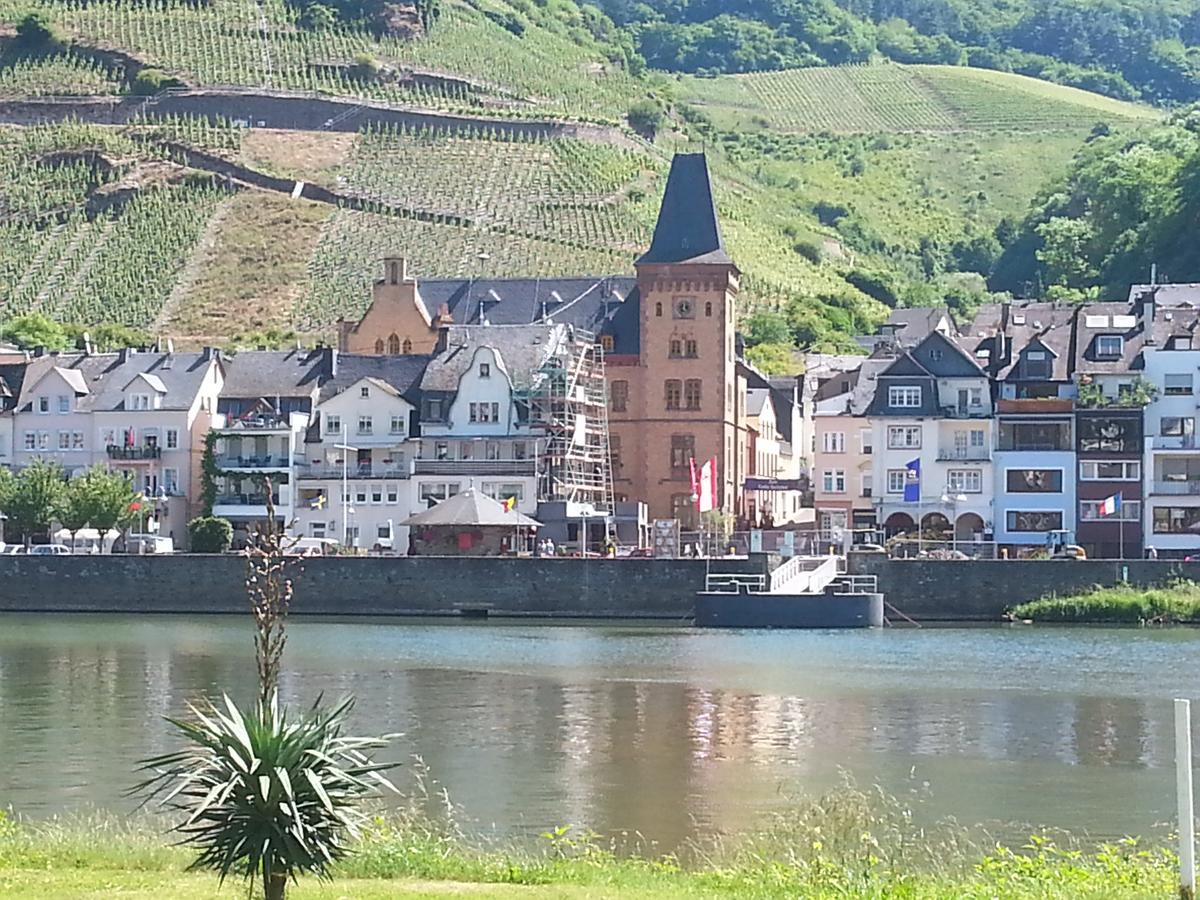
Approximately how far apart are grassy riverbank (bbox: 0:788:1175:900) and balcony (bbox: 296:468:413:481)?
67.0 m

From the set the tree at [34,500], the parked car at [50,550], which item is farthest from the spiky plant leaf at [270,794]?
the tree at [34,500]

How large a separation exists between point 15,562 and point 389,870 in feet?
220

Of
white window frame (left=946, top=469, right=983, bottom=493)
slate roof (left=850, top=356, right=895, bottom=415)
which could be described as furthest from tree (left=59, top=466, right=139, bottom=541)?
white window frame (left=946, top=469, right=983, bottom=493)

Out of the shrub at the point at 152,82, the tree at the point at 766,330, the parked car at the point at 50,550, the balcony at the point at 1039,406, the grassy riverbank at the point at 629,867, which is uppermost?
the shrub at the point at 152,82

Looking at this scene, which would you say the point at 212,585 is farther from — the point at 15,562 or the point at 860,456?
the point at 860,456

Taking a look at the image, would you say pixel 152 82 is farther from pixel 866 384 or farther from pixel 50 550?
pixel 50 550

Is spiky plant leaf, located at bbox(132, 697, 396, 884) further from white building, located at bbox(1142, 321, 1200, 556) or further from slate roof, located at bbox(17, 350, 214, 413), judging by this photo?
slate roof, located at bbox(17, 350, 214, 413)

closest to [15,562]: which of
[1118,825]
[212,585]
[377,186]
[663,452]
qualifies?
[212,585]

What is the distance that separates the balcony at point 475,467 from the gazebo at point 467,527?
5327mm

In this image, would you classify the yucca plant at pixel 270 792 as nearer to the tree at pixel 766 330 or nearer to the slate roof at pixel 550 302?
the slate roof at pixel 550 302

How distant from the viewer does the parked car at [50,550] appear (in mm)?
91938

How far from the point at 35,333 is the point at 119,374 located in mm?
32677

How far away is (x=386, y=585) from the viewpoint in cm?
8894

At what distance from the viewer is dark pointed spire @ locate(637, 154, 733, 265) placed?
106m
